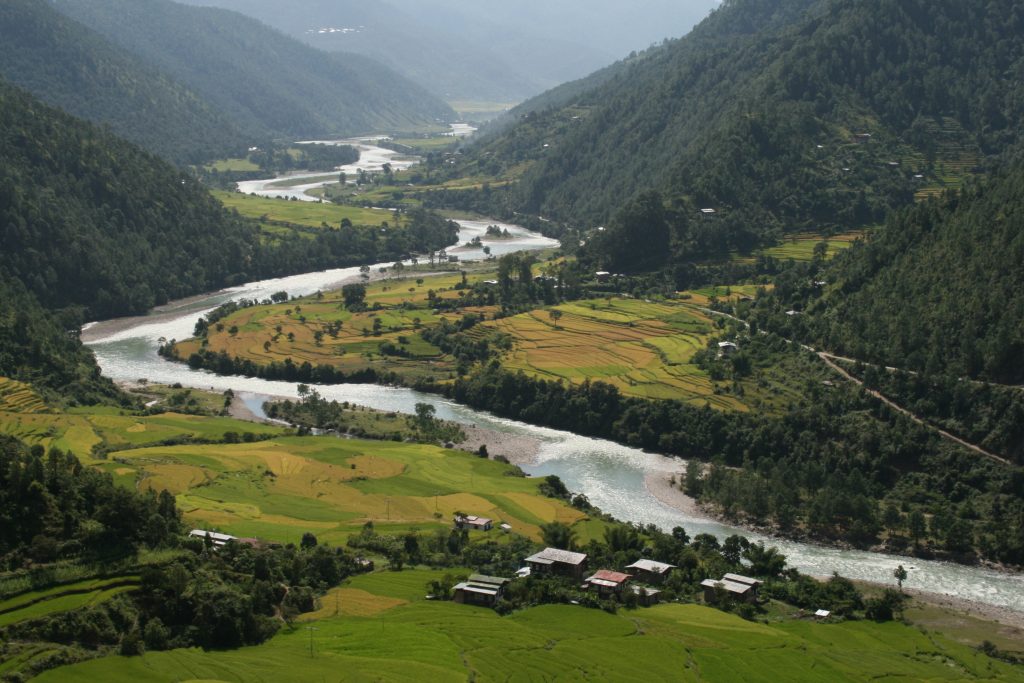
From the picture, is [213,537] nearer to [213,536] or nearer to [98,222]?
[213,536]

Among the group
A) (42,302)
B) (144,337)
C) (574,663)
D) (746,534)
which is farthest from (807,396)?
(42,302)

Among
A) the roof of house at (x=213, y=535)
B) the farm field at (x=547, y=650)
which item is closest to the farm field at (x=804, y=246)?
the farm field at (x=547, y=650)

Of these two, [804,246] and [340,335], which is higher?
[804,246]

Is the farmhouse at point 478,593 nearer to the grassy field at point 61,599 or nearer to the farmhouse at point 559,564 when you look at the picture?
the farmhouse at point 559,564

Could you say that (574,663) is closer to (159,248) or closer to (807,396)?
(807,396)

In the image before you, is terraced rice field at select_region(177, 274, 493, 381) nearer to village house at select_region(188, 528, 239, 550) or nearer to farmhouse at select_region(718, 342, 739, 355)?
farmhouse at select_region(718, 342, 739, 355)

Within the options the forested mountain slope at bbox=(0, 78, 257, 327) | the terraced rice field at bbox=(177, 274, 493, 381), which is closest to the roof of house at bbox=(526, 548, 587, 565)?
the terraced rice field at bbox=(177, 274, 493, 381)

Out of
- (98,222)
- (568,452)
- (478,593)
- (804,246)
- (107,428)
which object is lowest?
(568,452)

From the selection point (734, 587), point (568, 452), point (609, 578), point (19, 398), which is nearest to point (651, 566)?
point (609, 578)
